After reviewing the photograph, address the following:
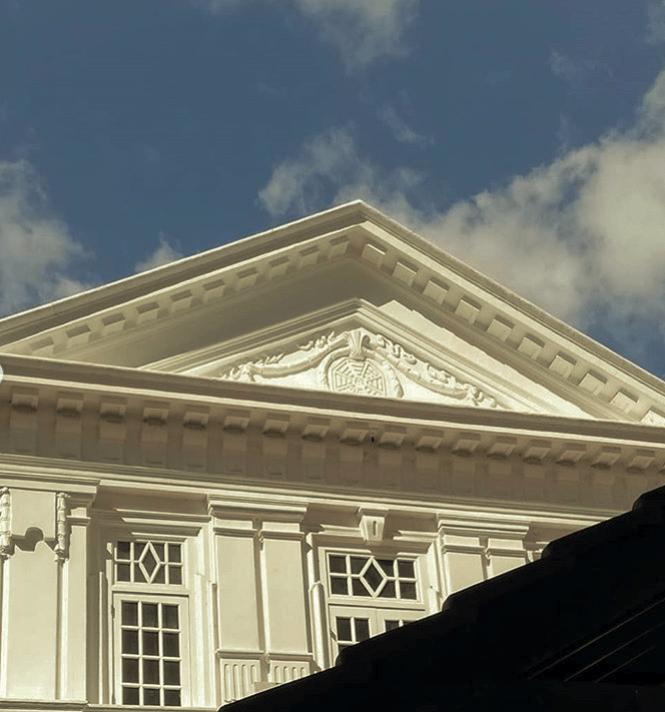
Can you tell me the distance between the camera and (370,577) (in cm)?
1655

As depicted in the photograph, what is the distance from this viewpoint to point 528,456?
17562 mm

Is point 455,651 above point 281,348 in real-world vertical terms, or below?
below

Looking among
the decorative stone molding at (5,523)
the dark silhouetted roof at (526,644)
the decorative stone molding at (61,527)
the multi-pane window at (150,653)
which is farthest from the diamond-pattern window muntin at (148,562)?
the dark silhouetted roof at (526,644)

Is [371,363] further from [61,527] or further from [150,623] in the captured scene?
[61,527]

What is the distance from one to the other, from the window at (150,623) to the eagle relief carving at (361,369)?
2.46 m

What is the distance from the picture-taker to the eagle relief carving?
1717 centimetres

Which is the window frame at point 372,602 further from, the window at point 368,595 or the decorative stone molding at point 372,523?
the decorative stone molding at point 372,523

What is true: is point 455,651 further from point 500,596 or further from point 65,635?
point 65,635

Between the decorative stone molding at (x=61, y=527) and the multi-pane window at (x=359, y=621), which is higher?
the decorative stone molding at (x=61, y=527)

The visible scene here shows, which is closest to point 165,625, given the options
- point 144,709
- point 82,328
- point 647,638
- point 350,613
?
point 144,709

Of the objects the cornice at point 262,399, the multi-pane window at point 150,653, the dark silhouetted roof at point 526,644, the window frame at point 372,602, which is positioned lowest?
the dark silhouetted roof at point 526,644

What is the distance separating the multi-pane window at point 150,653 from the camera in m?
15.0

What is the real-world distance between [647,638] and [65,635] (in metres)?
11.6

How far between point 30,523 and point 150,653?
1.94m
